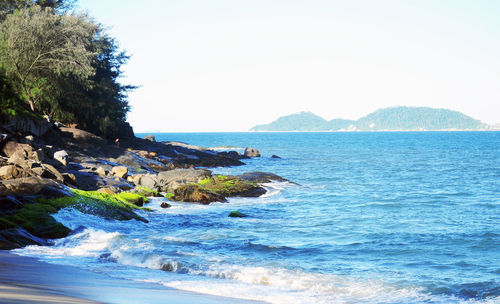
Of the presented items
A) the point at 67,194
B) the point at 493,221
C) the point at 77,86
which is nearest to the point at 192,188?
the point at 67,194

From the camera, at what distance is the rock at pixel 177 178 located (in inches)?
1152

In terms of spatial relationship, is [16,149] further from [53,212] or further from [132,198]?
[53,212]

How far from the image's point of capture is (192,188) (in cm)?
2689

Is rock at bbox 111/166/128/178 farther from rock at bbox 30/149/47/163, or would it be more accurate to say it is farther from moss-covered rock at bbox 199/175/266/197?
rock at bbox 30/149/47/163

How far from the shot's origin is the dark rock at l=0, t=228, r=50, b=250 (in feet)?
41.1

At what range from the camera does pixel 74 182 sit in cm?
2314

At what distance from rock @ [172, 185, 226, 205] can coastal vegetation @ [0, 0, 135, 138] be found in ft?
41.8

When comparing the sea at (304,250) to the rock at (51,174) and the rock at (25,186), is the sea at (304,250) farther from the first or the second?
the rock at (51,174)

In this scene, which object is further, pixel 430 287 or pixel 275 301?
pixel 430 287


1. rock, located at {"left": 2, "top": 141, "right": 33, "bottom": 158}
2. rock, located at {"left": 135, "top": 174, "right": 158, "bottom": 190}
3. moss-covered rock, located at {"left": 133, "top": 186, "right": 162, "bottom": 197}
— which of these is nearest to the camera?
rock, located at {"left": 2, "top": 141, "right": 33, "bottom": 158}

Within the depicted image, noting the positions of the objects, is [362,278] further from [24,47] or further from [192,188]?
[24,47]

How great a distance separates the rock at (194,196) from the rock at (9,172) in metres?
9.06

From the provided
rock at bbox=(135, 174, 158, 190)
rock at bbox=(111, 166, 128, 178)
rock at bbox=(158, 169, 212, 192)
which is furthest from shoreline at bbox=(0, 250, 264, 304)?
rock at bbox=(111, 166, 128, 178)

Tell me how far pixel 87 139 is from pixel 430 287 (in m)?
35.4
